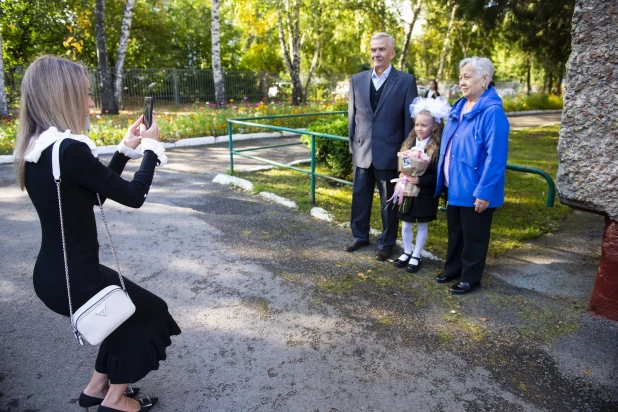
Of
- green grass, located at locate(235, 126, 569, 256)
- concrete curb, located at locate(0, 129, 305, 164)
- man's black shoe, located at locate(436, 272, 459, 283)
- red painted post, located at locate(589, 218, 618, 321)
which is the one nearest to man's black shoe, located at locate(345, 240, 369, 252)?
green grass, located at locate(235, 126, 569, 256)

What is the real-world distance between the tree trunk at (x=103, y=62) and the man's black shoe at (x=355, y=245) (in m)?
13.4

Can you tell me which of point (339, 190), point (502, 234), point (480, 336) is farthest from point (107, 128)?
point (480, 336)

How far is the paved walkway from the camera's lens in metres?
2.66

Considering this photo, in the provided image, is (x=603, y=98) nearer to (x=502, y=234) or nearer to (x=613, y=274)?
(x=613, y=274)

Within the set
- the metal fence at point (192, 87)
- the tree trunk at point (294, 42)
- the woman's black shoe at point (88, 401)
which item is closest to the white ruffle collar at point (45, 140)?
the woman's black shoe at point (88, 401)

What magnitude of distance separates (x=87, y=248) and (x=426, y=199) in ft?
9.52

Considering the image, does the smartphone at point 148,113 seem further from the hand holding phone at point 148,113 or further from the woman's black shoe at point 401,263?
the woman's black shoe at point 401,263

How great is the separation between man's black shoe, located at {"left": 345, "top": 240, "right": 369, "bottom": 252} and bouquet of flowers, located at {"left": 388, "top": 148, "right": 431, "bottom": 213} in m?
0.77

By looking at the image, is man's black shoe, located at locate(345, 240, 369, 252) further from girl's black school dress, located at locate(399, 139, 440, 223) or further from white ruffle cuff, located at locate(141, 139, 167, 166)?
white ruffle cuff, located at locate(141, 139, 167, 166)

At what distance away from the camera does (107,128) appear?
11.1 metres

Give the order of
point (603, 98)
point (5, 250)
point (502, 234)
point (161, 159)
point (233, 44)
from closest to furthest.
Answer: point (161, 159) → point (603, 98) → point (5, 250) → point (502, 234) → point (233, 44)

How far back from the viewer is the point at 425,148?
4.10 m

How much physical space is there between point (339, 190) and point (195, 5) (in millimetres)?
25629

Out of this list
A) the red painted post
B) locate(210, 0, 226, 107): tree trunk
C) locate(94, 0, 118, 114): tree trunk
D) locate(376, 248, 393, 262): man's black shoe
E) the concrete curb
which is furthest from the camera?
locate(94, 0, 118, 114): tree trunk
